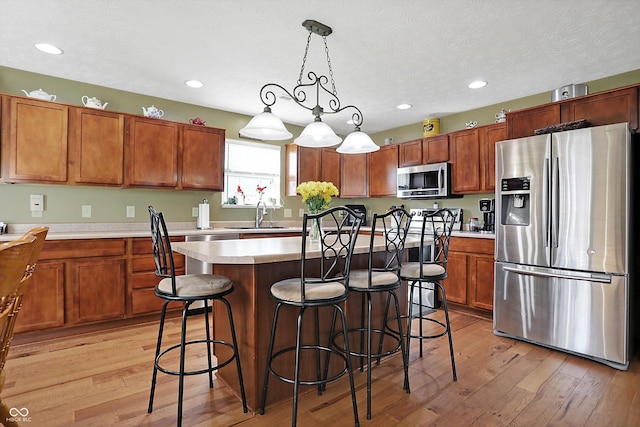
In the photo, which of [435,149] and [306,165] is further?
[306,165]

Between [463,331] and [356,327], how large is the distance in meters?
1.43

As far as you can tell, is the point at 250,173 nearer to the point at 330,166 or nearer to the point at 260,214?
the point at 260,214

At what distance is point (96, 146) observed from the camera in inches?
136

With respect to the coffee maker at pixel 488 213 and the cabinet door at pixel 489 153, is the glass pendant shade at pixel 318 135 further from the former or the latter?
the coffee maker at pixel 488 213

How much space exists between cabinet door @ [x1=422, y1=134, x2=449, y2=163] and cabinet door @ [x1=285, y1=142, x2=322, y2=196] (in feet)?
5.25

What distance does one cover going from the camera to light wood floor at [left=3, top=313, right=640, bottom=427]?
1839 mm

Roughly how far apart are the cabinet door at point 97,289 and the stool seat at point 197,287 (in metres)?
1.83

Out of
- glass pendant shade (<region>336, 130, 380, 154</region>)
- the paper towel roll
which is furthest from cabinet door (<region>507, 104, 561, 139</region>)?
the paper towel roll

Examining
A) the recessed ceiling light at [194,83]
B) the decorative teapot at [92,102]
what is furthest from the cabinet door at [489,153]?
the decorative teapot at [92,102]

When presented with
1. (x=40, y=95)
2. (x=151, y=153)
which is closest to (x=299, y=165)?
(x=151, y=153)

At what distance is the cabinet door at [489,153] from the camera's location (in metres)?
3.94

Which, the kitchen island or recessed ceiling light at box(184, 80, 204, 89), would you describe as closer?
the kitchen island

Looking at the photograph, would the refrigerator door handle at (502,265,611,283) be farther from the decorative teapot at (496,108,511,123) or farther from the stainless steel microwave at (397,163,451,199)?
the decorative teapot at (496,108,511,123)

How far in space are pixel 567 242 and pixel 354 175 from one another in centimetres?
336
